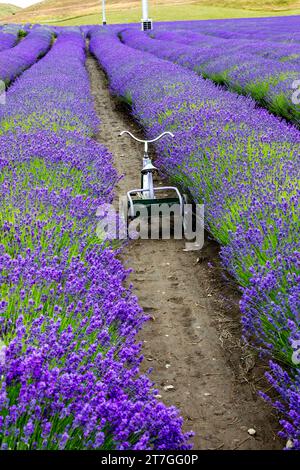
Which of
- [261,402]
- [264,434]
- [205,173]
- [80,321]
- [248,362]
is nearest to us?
[80,321]

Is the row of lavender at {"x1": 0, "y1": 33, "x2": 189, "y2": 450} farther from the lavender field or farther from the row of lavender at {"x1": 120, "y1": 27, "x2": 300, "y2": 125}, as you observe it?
the row of lavender at {"x1": 120, "y1": 27, "x2": 300, "y2": 125}

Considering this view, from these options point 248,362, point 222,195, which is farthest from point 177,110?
point 248,362

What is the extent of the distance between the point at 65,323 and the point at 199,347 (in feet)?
4.09

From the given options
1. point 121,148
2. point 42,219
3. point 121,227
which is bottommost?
point 121,148

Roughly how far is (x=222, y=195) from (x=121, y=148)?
4.19 meters

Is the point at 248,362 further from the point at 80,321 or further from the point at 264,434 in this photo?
the point at 80,321

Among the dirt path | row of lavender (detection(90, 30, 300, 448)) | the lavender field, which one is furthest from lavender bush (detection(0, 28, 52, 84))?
the dirt path

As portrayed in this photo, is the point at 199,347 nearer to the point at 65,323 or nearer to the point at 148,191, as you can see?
the point at 65,323

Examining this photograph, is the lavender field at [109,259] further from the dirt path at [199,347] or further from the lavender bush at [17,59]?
the lavender bush at [17,59]

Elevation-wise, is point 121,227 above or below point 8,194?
below

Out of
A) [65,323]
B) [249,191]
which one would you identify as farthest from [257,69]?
[65,323]

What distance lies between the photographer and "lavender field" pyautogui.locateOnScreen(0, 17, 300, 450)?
5.47 ft

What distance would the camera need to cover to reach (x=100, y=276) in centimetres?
261
